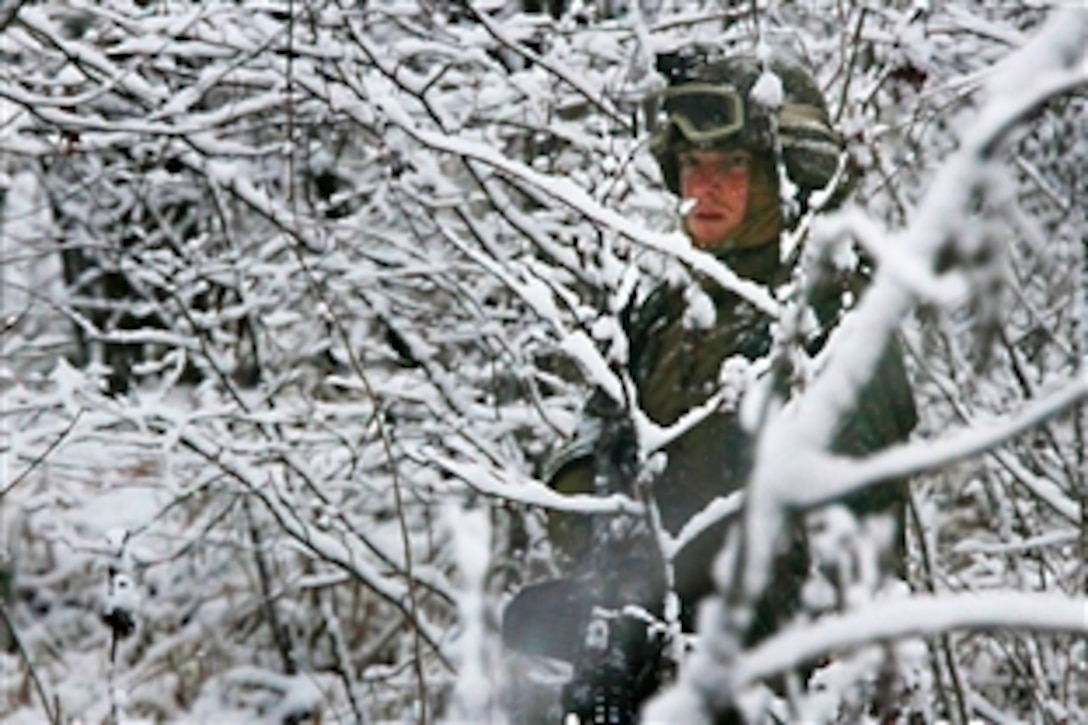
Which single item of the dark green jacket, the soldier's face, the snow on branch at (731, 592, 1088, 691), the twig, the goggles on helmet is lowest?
the snow on branch at (731, 592, 1088, 691)

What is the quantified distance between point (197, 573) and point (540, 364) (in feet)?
7.32

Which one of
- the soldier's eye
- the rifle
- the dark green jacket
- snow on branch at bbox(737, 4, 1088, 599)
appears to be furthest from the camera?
the soldier's eye

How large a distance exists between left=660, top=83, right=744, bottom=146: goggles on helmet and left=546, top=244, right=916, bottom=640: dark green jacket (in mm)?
212

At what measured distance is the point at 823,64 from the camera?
4520mm

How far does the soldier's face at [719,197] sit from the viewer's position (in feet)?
9.14

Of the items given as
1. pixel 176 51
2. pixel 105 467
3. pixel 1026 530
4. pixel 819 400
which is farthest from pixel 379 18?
pixel 819 400

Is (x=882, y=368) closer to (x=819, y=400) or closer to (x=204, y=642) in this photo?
(x=819, y=400)

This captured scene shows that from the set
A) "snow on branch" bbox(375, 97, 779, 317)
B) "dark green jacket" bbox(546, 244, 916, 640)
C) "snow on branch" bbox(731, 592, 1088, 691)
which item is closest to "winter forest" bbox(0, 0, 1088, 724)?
"snow on branch" bbox(375, 97, 779, 317)

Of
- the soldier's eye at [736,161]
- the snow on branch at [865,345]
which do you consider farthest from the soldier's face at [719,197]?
the snow on branch at [865,345]

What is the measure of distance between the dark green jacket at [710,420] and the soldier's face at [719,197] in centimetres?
5

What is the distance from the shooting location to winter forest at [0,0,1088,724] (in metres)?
2.67

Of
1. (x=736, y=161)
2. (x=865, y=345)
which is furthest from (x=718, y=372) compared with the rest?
(x=865, y=345)

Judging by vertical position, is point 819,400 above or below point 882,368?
below

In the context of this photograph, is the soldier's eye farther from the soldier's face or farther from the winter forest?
the winter forest
